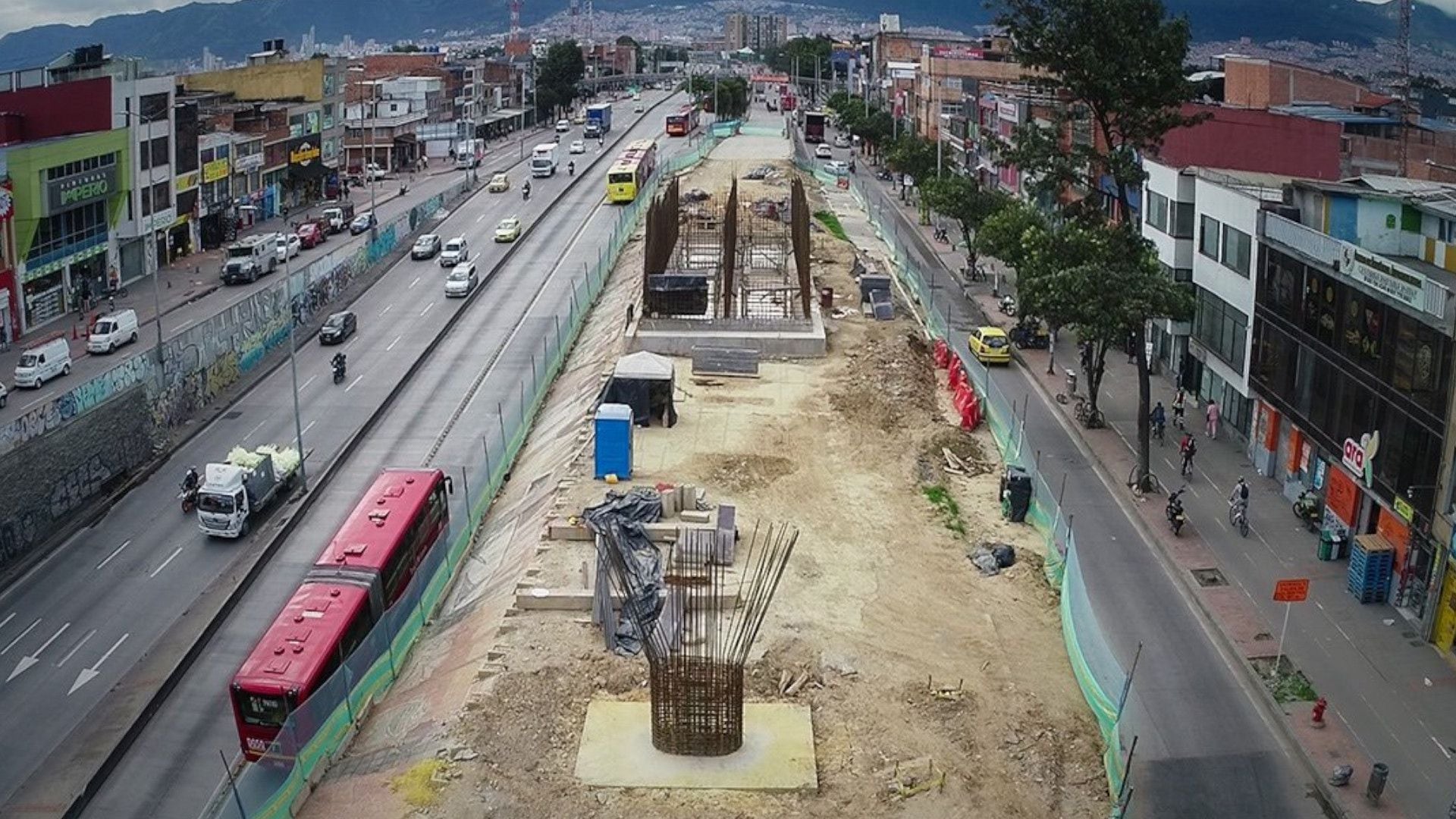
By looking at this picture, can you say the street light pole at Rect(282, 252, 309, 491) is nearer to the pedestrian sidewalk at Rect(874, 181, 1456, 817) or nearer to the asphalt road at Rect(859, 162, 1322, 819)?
the asphalt road at Rect(859, 162, 1322, 819)

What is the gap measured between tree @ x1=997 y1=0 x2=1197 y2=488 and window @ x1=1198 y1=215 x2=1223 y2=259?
493 cm

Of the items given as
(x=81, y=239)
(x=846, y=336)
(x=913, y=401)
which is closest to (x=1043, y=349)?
(x=846, y=336)

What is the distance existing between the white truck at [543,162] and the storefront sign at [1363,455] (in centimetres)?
9852

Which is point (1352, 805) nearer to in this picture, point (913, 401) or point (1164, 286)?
point (1164, 286)

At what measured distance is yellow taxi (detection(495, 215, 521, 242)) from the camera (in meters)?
95.4

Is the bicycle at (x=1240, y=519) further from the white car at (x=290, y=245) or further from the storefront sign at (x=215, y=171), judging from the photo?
the storefront sign at (x=215, y=171)

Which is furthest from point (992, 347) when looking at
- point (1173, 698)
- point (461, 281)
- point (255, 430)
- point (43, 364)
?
point (43, 364)

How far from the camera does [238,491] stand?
43594 millimetres

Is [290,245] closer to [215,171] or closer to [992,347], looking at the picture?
[215,171]

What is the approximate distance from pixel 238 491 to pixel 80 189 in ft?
135

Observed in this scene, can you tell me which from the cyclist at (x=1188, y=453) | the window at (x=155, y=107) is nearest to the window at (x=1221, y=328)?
the cyclist at (x=1188, y=453)

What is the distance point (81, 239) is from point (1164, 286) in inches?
2291

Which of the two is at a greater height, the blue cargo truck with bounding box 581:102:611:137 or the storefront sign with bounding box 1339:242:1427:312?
the blue cargo truck with bounding box 581:102:611:137

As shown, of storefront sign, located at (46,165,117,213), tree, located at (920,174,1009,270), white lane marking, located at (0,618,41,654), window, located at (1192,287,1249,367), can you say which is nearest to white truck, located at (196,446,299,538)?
white lane marking, located at (0,618,41,654)
